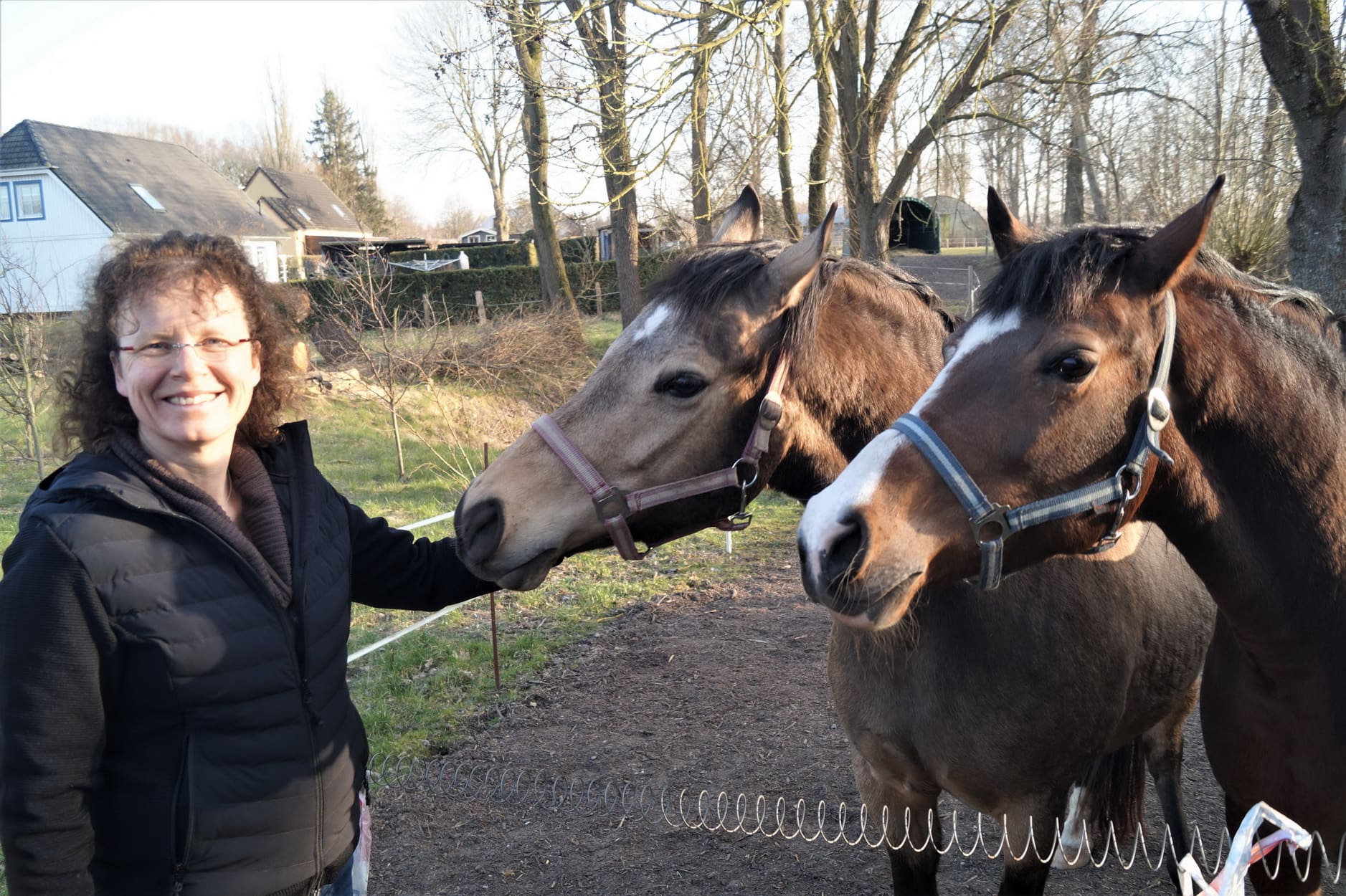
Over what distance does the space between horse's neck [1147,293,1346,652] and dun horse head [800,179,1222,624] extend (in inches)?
4.2

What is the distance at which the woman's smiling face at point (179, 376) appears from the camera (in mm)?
1748

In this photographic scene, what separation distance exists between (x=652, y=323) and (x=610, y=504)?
18.9 inches

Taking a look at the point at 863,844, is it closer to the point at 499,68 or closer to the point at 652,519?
the point at 652,519

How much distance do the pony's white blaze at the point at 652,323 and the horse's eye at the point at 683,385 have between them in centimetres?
14

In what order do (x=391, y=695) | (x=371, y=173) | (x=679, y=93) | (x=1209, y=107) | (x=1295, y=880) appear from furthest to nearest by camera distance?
(x=371, y=173)
(x=1209, y=107)
(x=679, y=93)
(x=391, y=695)
(x=1295, y=880)

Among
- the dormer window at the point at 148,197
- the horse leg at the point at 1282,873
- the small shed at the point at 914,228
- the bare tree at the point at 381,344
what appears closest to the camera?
the horse leg at the point at 1282,873

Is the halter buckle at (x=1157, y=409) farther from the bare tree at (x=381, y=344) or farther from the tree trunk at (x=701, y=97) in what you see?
the bare tree at (x=381, y=344)

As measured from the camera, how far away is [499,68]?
300 inches

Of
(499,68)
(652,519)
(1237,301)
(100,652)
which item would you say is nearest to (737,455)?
(652,519)

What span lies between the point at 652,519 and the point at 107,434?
1.24m

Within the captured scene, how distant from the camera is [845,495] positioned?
1564 millimetres

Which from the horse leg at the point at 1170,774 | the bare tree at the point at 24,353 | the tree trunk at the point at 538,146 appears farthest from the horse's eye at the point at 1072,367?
the bare tree at the point at 24,353

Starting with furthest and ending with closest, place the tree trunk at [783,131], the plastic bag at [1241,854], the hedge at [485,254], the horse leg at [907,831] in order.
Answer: the hedge at [485,254], the tree trunk at [783,131], the horse leg at [907,831], the plastic bag at [1241,854]

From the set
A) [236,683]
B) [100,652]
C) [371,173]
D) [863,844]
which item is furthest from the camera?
[371,173]
